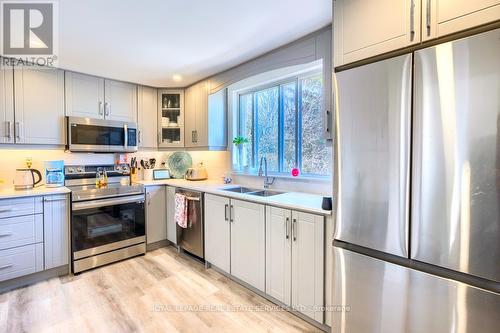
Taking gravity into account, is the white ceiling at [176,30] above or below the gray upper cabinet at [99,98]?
above

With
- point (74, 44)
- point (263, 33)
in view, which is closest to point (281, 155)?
point (263, 33)

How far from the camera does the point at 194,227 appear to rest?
288cm

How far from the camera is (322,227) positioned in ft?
5.58

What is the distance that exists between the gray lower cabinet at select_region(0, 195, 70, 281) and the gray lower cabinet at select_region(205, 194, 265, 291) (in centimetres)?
151

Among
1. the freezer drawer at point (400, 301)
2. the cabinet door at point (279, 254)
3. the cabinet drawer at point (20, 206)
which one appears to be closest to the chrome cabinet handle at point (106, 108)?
the cabinet drawer at point (20, 206)

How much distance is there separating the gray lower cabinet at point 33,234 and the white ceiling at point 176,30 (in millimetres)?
1532

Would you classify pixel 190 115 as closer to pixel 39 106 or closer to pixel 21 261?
pixel 39 106

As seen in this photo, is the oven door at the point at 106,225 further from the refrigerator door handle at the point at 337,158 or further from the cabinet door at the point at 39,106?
the refrigerator door handle at the point at 337,158

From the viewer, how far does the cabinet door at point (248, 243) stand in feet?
7.03

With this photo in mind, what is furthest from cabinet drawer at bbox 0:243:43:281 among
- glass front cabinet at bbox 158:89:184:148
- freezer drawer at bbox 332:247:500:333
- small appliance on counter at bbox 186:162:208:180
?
freezer drawer at bbox 332:247:500:333

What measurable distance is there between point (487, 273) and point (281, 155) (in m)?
2.09

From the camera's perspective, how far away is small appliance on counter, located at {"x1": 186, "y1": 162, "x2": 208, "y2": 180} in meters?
3.53

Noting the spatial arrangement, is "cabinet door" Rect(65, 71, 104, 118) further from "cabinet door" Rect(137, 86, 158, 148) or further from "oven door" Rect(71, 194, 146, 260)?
"oven door" Rect(71, 194, 146, 260)

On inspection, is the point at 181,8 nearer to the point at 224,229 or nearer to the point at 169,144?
the point at 224,229
